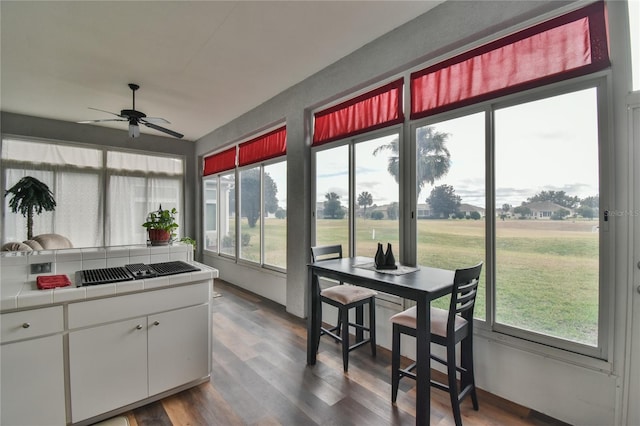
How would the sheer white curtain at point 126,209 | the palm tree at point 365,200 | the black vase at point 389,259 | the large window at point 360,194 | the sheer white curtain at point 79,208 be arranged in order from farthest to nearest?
1. the sheer white curtain at point 126,209
2. the sheer white curtain at point 79,208
3. the palm tree at point 365,200
4. the large window at point 360,194
5. the black vase at point 389,259

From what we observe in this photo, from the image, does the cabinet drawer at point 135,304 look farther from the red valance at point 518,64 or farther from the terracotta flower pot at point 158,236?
the red valance at point 518,64

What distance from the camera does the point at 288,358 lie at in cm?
269

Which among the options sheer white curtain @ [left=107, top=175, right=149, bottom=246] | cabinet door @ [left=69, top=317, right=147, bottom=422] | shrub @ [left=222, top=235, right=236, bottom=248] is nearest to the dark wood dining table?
cabinet door @ [left=69, top=317, right=147, bottom=422]

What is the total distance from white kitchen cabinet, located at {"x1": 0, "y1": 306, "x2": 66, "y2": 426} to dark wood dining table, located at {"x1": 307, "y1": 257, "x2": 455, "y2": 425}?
67.6 inches

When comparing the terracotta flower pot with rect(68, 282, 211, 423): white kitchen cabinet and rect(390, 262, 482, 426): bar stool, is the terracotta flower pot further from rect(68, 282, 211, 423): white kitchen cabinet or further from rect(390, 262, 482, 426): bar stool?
rect(390, 262, 482, 426): bar stool

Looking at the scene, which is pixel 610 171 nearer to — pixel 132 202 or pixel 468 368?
pixel 468 368

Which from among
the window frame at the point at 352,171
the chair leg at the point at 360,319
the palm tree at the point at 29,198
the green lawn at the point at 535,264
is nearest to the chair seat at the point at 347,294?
the chair leg at the point at 360,319

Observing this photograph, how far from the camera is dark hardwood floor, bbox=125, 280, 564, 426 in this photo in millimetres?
1882

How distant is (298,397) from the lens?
2.11 metres

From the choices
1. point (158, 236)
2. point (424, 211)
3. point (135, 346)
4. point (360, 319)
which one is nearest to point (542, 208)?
point (424, 211)

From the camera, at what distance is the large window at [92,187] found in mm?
4914

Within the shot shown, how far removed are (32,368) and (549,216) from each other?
10.9ft

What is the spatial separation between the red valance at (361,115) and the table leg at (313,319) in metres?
1.68

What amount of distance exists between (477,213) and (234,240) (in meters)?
4.34
